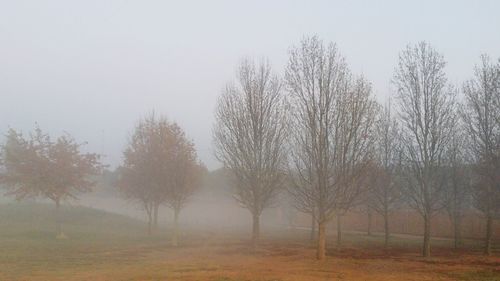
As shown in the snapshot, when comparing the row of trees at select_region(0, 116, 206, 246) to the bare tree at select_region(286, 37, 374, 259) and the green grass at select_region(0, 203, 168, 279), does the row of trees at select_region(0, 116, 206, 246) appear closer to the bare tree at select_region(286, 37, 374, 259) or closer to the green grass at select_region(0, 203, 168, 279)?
the green grass at select_region(0, 203, 168, 279)

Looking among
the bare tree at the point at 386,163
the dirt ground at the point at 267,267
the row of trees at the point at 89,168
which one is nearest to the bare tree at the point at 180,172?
the row of trees at the point at 89,168

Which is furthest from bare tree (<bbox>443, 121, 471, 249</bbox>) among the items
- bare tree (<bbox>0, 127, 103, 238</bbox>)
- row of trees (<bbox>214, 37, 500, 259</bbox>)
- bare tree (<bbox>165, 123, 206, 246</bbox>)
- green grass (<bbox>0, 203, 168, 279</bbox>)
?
bare tree (<bbox>0, 127, 103, 238</bbox>)

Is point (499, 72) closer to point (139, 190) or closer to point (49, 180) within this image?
point (139, 190)

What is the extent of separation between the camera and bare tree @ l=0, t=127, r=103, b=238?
35812 millimetres

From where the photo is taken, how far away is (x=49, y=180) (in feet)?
118

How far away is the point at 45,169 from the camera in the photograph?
3594cm

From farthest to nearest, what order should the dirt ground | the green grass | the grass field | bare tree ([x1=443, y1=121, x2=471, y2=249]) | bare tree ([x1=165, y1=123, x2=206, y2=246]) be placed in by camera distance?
bare tree ([x1=165, y1=123, x2=206, y2=246]), bare tree ([x1=443, y1=121, x2=471, y2=249]), the green grass, the grass field, the dirt ground

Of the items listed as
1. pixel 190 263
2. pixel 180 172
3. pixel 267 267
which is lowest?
pixel 190 263

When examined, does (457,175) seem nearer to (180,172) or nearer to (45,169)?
(180,172)

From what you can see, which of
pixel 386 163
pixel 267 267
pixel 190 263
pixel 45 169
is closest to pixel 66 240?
pixel 45 169

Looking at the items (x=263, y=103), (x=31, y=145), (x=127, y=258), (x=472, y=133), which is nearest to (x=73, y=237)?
(x=31, y=145)

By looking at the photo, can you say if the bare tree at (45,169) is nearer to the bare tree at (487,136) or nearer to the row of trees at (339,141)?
the row of trees at (339,141)

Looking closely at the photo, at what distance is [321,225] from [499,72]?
43.9ft

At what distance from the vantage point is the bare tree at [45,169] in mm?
35812
